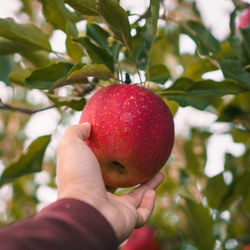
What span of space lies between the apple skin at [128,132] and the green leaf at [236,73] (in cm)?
28

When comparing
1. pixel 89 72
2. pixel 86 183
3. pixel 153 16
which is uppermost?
pixel 153 16

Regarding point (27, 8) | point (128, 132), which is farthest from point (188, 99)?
point (27, 8)

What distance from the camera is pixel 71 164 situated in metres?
0.85

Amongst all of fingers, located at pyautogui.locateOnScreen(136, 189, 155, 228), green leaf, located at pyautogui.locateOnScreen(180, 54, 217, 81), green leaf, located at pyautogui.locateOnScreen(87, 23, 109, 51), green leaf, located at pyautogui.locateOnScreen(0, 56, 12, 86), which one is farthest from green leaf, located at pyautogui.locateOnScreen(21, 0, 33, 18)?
fingers, located at pyautogui.locateOnScreen(136, 189, 155, 228)

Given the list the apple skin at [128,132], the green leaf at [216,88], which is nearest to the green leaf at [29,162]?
the apple skin at [128,132]

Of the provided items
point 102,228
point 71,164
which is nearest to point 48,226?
point 102,228

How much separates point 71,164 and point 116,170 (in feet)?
0.55

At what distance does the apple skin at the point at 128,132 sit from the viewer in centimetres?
89

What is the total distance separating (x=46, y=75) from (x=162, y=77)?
470mm

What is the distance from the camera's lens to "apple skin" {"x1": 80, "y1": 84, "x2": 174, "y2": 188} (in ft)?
2.93

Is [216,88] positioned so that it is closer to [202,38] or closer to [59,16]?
[202,38]

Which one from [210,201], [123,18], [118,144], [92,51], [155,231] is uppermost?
[123,18]

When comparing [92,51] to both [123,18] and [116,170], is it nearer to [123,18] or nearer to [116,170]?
[123,18]

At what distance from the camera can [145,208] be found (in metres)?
1.02
